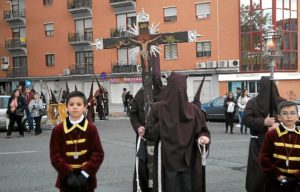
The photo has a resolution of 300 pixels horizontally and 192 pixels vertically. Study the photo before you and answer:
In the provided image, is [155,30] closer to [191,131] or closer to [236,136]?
[191,131]

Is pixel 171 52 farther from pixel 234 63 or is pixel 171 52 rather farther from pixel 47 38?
pixel 47 38

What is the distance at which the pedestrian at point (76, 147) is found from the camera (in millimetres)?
4918

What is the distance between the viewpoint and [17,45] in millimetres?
51125

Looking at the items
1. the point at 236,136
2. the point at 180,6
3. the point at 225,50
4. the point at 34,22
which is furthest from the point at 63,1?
the point at 236,136

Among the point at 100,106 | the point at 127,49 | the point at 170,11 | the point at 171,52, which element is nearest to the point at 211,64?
the point at 171,52

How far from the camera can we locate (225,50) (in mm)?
38500

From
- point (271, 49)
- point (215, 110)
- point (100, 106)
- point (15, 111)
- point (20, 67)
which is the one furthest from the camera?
point (20, 67)

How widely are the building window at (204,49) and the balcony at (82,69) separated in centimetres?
1137

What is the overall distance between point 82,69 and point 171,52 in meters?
10.0

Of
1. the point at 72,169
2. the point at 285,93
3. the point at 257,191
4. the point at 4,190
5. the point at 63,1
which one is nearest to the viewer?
the point at 72,169

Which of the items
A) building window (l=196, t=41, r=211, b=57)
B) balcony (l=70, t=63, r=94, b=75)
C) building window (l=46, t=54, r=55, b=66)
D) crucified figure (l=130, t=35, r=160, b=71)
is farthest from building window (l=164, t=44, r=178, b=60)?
crucified figure (l=130, t=35, r=160, b=71)

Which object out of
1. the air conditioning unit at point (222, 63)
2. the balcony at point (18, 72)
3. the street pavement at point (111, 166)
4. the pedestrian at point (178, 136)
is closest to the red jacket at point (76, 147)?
the pedestrian at point (178, 136)

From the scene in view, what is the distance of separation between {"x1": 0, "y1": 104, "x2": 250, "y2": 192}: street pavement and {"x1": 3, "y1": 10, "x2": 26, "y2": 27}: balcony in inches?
1495

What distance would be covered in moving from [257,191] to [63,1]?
44.1m
